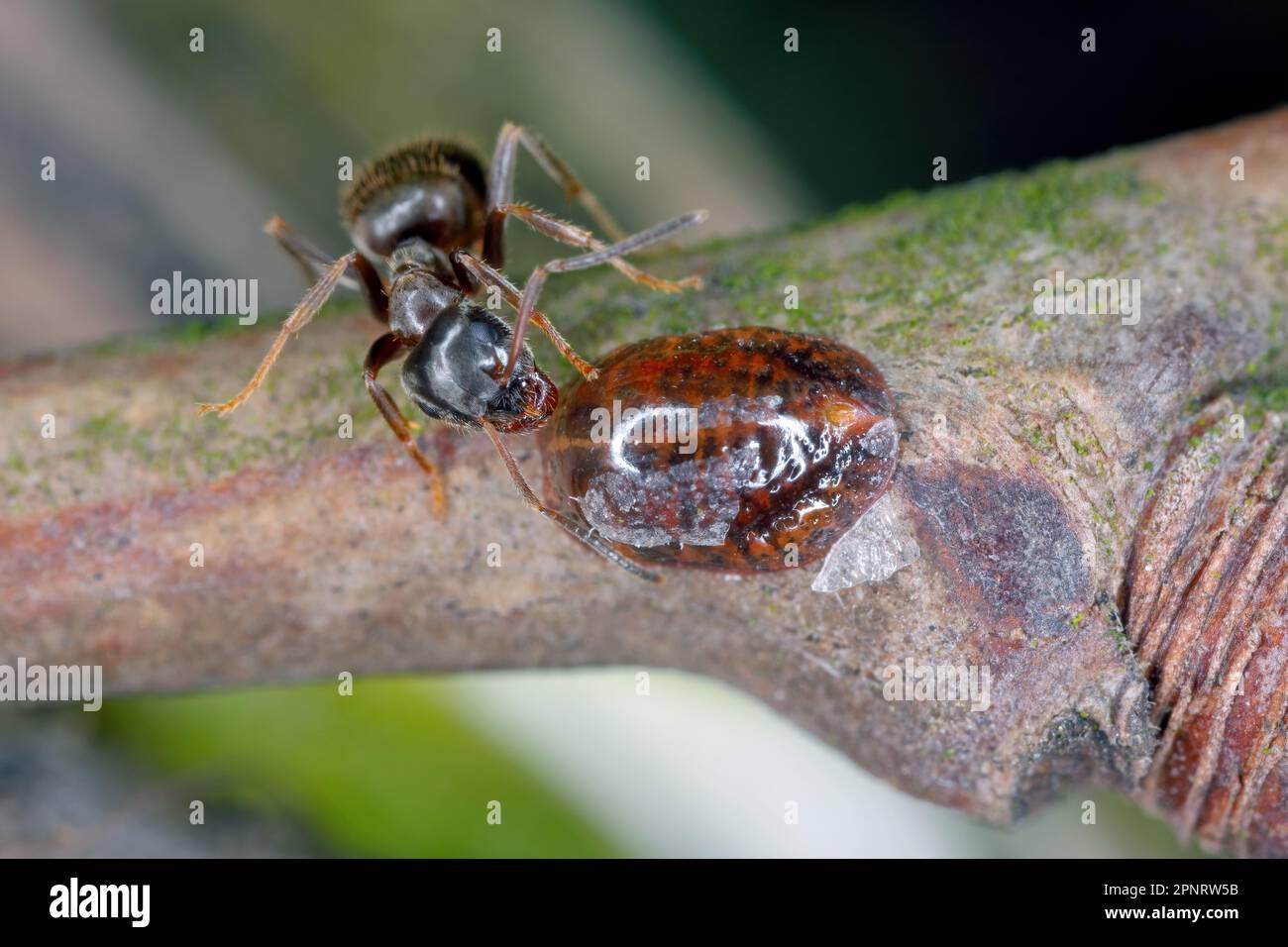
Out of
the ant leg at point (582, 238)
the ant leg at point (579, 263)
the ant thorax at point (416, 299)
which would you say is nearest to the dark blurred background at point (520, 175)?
the ant thorax at point (416, 299)

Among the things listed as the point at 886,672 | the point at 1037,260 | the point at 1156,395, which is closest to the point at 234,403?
the point at 886,672

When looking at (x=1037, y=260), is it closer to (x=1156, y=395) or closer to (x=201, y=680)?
(x=1156, y=395)

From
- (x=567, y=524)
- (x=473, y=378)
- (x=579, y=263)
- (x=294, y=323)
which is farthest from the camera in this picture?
(x=294, y=323)

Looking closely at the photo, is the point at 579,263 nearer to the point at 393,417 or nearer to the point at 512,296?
the point at 512,296

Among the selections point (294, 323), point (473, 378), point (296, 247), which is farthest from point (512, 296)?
point (296, 247)

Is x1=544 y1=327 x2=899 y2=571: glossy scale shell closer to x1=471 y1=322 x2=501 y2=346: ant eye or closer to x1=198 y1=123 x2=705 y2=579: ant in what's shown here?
x1=198 y1=123 x2=705 y2=579: ant

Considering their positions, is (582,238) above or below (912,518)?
above
